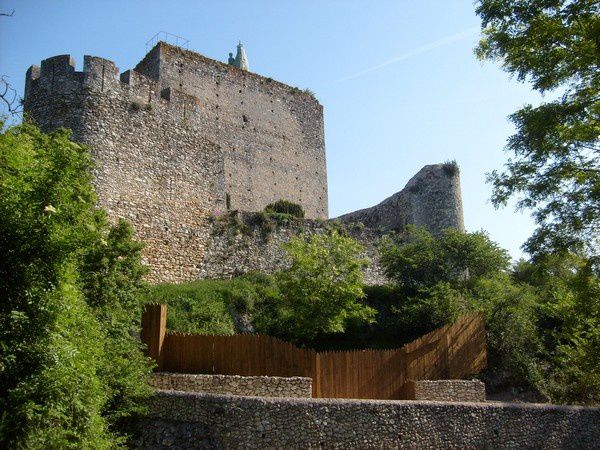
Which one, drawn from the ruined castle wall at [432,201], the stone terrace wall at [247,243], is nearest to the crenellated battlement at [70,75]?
the stone terrace wall at [247,243]

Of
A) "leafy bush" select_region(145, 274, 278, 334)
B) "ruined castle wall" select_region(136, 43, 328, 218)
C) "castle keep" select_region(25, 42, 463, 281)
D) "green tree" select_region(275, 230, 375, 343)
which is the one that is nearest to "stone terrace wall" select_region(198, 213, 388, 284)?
"castle keep" select_region(25, 42, 463, 281)

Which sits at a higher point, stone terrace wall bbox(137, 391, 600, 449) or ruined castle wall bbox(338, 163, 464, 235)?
ruined castle wall bbox(338, 163, 464, 235)

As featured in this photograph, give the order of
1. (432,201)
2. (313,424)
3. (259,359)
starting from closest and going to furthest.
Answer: (313,424), (259,359), (432,201)

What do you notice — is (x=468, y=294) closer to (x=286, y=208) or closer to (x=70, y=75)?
(x=286, y=208)

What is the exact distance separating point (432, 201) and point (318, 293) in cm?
1362

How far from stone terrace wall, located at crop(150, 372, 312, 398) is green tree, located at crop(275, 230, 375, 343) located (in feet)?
16.4

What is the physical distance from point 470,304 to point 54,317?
15546mm

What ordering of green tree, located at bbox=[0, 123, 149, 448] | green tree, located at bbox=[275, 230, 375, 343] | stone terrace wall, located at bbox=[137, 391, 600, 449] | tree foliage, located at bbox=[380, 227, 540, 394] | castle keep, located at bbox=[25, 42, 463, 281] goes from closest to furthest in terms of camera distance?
green tree, located at bbox=[0, 123, 149, 448], stone terrace wall, located at bbox=[137, 391, 600, 449], green tree, located at bbox=[275, 230, 375, 343], castle keep, located at bbox=[25, 42, 463, 281], tree foliage, located at bbox=[380, 227, 540, 394]

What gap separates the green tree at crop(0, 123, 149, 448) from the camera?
1089 centimetres

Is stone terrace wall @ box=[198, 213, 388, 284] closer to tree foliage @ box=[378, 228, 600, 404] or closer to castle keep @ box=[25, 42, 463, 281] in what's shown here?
castle keep @ box=[25, 42, 463, 281]

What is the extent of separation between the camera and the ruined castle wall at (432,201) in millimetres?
31703

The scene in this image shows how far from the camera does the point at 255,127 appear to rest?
118ft

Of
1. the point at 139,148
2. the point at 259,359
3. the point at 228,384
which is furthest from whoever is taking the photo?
the point at 139,148

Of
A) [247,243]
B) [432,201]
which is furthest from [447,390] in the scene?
[432,201]
